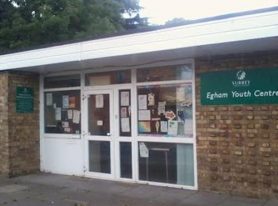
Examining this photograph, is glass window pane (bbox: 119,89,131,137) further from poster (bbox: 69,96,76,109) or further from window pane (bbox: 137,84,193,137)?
poster (bbox: 69,96,76,109)

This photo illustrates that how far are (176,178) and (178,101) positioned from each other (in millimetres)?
1599

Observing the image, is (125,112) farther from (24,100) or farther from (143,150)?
(24,100)

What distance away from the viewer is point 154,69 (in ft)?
33.1

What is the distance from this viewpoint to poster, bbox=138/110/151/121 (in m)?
10.2

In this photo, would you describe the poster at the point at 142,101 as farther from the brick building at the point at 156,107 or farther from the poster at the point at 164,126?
the poster at the point at 164,126

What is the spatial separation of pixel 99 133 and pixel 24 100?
226 centimetres

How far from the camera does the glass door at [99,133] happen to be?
10758mm

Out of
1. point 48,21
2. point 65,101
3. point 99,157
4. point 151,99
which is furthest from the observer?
point 48,21

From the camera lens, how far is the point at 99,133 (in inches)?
433

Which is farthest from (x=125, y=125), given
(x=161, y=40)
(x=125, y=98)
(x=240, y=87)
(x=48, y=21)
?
(x=48, y=21)

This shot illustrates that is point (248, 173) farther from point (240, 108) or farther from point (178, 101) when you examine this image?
point (178, 101)

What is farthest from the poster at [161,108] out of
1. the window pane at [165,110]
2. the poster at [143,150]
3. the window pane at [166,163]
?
the poster at [143,150]

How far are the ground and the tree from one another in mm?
12106

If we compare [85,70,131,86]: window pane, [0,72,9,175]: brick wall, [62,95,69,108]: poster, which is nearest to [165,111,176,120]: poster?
[85,70,131,86]: window pane
